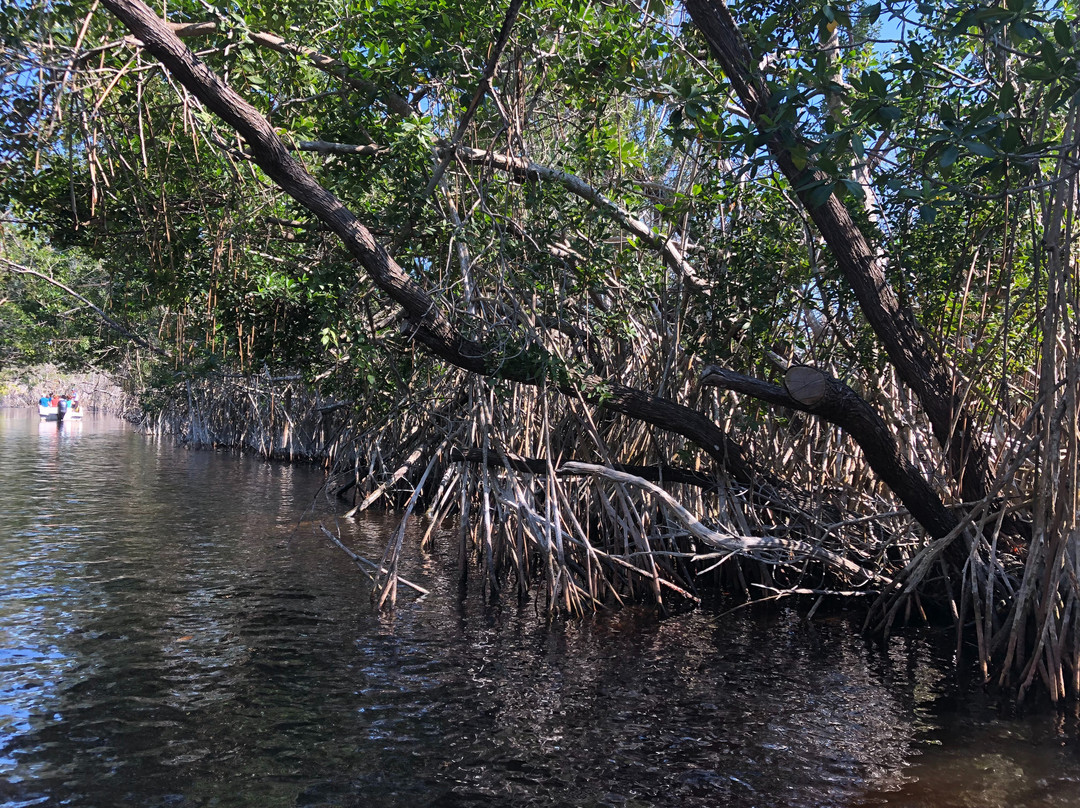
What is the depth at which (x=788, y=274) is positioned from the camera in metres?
7.17

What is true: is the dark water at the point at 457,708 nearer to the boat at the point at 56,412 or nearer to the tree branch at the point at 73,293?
the tree branch at the point at 73,293

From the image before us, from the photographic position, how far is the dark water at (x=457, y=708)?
3773 mm

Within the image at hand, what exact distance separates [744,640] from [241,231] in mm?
5540

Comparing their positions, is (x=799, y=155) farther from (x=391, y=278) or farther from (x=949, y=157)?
(x=391, y=278)

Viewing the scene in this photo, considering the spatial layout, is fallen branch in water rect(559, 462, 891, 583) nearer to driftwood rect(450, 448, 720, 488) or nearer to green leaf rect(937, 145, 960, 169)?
driftwood rect(450, 448, 720, 488)

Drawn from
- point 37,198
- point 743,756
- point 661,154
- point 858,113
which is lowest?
point 743,756

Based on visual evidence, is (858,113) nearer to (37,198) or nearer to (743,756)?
(743,756)

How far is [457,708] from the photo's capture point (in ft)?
15.5

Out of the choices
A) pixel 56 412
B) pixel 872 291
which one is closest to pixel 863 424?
pixel 872 291

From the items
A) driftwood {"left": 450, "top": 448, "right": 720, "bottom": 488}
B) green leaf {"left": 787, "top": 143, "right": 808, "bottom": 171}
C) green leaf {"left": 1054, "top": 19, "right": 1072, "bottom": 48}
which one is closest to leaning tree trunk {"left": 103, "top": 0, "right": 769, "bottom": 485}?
driftwood {"left": 450, "top": 448, "right": 720, "bottom": 488}

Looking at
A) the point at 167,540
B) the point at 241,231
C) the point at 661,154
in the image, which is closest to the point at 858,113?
the point at 241,231

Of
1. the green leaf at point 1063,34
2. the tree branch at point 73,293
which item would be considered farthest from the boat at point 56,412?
the green leaf at point 1063,34

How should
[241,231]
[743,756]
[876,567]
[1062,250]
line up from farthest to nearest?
1. [241,231]
2. [876,567]
3. [1062,250]
4. [743,756]

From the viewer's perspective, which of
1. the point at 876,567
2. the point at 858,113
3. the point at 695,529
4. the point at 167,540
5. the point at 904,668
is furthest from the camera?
the point at 167,540
